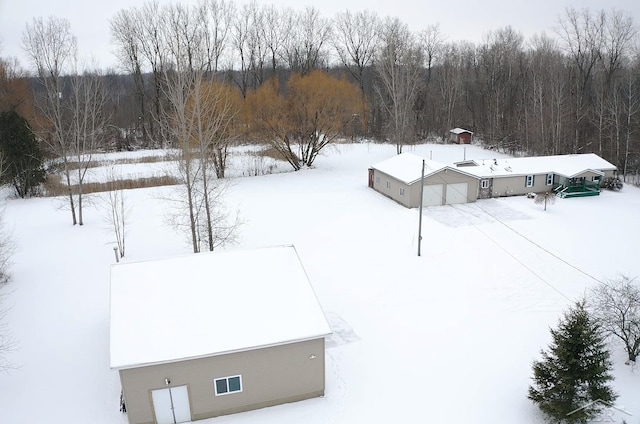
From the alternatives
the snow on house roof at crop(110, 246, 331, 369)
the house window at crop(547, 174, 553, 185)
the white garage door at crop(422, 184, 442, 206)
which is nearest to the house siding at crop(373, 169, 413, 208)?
the white garage door at crop(422, 184, 442, 206)

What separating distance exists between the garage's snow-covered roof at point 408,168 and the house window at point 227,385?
1774cm

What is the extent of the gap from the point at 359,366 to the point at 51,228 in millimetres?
19409

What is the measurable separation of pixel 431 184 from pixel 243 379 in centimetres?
1882

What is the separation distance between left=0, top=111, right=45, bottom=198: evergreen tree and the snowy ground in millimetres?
1403

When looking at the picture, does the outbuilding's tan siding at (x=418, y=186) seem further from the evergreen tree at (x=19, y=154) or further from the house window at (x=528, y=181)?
the evergreen tree at (x=19, y=154)

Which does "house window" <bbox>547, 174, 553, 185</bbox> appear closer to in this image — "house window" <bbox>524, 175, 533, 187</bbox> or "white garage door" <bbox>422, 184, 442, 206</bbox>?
"house window" <bbox>524, 175, 533, 187</bbox>

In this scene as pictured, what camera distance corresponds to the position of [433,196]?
2823 cm

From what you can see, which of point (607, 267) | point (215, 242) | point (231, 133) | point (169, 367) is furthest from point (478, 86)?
point (169, 367)

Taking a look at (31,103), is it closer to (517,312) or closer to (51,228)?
(51,228)

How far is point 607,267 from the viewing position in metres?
20.2

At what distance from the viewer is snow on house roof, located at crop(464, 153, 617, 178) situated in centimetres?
2991

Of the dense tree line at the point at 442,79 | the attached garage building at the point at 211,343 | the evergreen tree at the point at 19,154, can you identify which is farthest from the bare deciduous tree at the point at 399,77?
the attached garage building at the point at 211,343

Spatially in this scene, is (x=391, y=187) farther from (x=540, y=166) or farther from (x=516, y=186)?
(x=540, y=166)

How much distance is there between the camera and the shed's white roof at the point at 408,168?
27.8 meters
